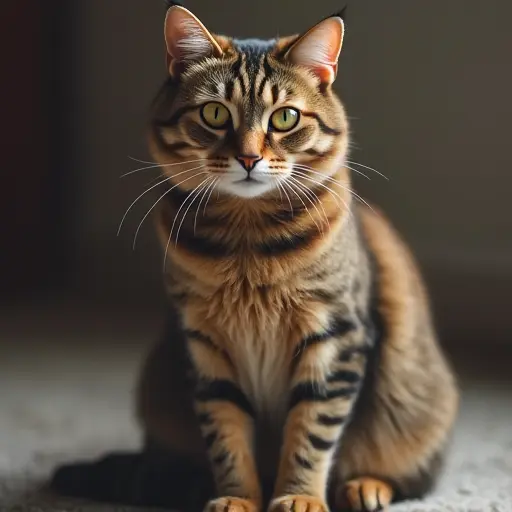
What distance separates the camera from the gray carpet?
1.45 meters

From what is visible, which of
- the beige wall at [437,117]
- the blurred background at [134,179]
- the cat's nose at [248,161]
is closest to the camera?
the cat's nose at [248,161]

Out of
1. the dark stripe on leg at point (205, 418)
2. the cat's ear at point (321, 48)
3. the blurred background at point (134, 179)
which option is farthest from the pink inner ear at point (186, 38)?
the blurred background at point (134, 179)

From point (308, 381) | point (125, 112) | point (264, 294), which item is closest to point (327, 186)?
point (264, 294)

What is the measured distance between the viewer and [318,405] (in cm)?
129

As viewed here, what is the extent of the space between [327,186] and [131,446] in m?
0.74

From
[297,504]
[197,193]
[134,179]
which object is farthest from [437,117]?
[297,504]

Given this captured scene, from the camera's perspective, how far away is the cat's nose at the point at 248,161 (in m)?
1.16

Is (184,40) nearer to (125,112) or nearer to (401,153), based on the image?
(401,153)

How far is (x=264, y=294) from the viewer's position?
1273mm

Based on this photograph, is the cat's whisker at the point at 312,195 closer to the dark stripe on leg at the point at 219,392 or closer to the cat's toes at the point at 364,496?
the dark stripe on leg at the point at 219,392

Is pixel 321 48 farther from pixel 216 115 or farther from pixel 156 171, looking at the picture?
pixel 156 171

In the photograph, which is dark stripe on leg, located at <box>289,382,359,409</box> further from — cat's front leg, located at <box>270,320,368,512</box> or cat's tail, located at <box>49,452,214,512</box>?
cat's tail, located at <box>49,452,214,512</box>

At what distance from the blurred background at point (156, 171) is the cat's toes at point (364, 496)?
1007mm

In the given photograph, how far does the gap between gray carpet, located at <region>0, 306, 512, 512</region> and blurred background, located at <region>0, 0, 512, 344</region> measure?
34cm
